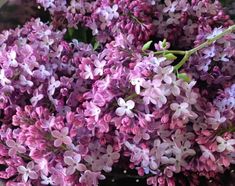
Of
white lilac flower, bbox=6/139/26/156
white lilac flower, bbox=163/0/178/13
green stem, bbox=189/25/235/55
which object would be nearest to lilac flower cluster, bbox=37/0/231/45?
white lilac flower, bbox=163/0/178/13

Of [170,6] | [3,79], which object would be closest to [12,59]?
[3,79]

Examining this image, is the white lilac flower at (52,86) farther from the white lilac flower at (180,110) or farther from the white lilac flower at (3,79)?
the white lilac flower at (180,110)

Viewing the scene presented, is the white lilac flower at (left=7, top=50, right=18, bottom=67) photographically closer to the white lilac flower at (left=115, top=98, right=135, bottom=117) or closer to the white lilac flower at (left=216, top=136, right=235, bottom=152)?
the white lilac flower at (left=115, top=98, right=135, bottom=117)

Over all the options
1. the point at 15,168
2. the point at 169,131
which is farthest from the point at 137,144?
the point at 15,168

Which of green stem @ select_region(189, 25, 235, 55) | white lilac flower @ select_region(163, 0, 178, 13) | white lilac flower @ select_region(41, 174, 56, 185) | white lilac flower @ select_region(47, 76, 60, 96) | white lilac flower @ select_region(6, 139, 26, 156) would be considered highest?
green stem @ select_region(189, 25, 235, 55)

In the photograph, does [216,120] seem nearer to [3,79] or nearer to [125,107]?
[125,107]

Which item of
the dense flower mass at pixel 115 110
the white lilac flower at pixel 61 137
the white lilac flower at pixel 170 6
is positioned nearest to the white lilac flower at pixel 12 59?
the dense flower mass at pixel 115 110

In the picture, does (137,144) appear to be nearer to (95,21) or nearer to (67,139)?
(67,139)

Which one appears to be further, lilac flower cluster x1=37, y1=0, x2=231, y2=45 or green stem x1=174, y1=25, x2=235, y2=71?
lilac flower cluster x1=37, y1=0, x2=231, y2=45
